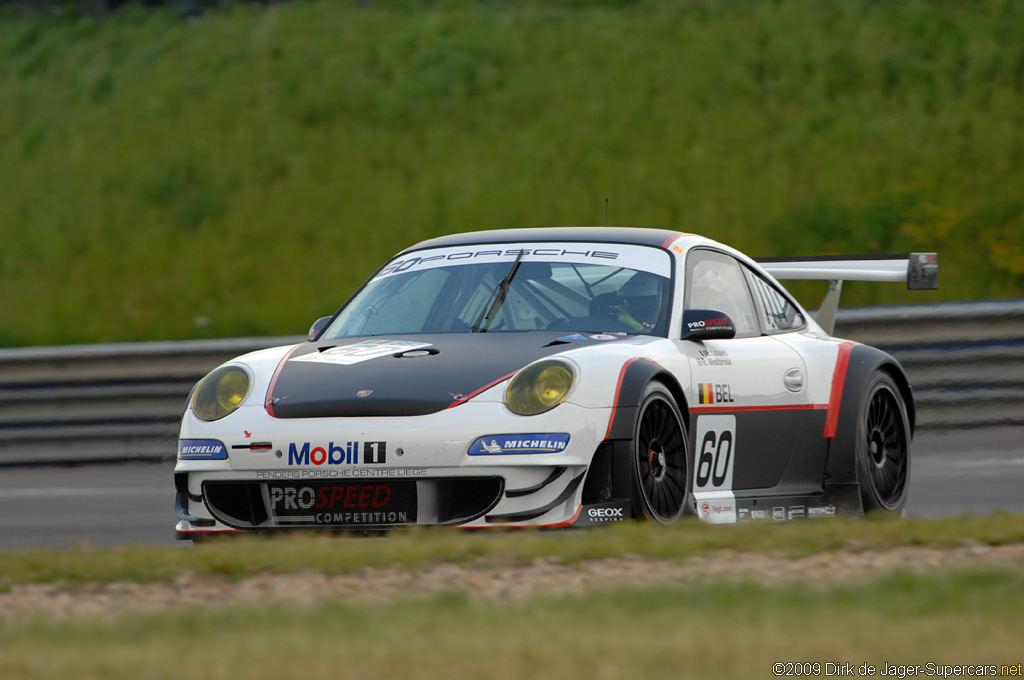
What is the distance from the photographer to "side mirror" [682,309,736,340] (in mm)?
5801

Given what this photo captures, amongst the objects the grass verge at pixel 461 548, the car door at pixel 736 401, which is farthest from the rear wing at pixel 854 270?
the grass verge at pixel 461 548

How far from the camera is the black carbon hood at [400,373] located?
5.03 metres

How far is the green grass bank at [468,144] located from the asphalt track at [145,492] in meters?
3.40

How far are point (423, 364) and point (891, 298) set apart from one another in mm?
8028

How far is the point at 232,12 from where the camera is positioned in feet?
66.9

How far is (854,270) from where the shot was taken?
24.1 feet

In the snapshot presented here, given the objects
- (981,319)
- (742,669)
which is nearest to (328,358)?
(742,669)

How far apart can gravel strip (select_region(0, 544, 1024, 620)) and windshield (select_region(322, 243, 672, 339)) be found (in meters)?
1.76

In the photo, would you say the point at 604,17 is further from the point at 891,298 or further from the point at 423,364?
the point at 423,364

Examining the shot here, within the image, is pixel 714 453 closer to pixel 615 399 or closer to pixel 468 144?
pixel 615 399

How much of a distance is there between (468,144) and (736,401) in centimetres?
1133

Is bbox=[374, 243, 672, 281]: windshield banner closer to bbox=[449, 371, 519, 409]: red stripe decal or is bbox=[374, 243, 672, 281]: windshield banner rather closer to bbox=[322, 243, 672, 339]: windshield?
bbox=[322, 243, 672, 339]: windshield

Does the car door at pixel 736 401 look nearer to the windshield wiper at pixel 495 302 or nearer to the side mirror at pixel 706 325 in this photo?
the side mirror at pixel 706 325

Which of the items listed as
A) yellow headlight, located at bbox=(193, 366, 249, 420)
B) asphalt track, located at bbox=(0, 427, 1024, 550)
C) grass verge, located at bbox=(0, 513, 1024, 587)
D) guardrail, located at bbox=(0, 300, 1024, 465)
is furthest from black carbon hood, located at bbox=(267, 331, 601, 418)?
guardrail, located at bbox=(0, 300, 1024, 465)
